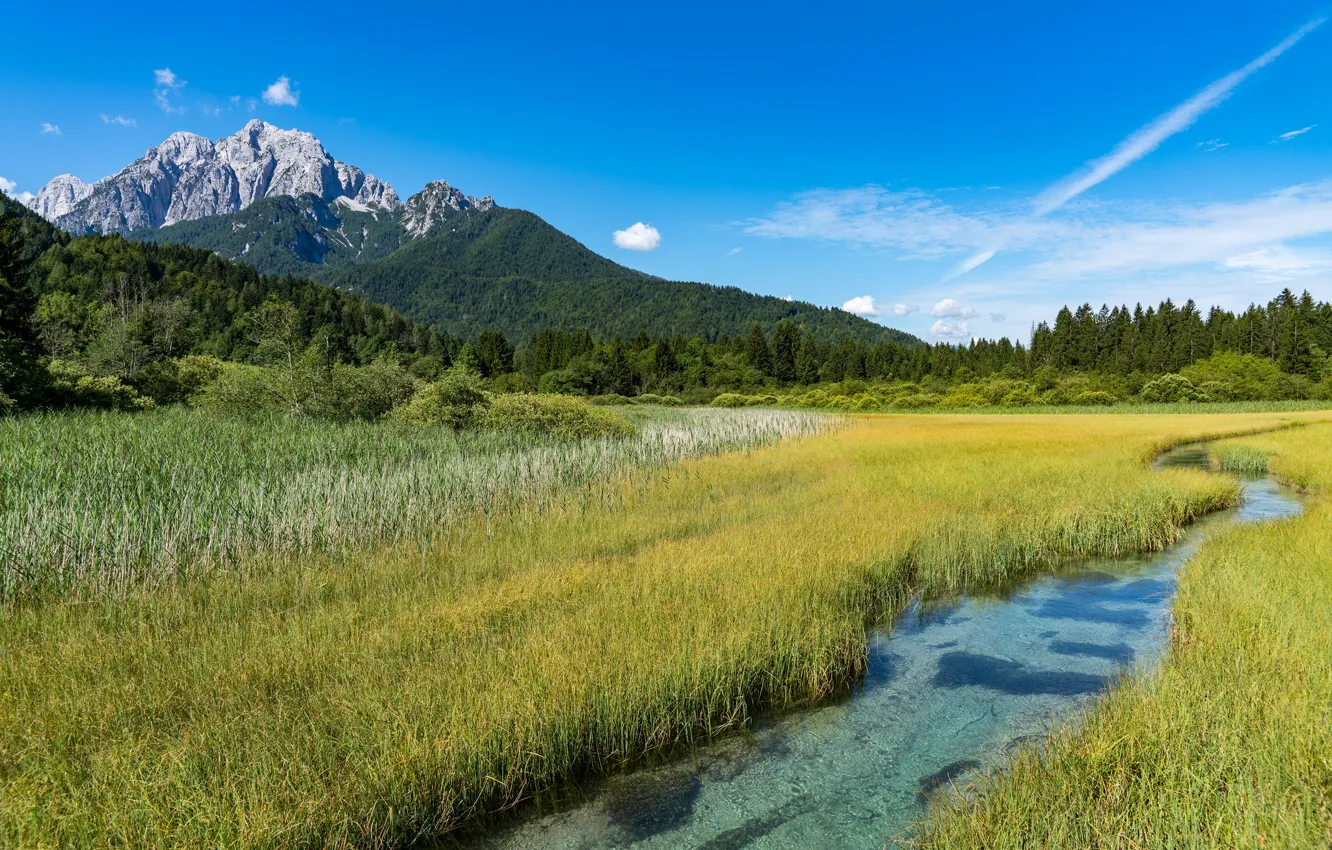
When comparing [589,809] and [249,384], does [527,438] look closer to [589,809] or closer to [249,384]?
[249,384]

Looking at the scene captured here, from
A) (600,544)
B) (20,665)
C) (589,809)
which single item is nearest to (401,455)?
(600,544)

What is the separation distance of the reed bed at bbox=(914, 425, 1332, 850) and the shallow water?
63cm

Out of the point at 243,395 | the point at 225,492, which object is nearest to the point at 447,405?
the point at 243,395

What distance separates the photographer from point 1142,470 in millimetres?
15953

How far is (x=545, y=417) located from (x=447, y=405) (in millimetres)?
3373

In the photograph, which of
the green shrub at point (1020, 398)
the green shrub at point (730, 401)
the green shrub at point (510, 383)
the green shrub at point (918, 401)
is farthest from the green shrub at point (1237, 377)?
the green shrub at point (510, 383)

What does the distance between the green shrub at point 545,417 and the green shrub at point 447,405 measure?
0.54 metres

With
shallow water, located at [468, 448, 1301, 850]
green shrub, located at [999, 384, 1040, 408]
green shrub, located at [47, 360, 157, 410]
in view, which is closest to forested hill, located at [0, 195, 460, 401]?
green shrub, located at [47, 360, 157, 410]

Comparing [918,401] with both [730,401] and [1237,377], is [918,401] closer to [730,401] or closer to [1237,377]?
[730,401]

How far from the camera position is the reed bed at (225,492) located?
6688mm

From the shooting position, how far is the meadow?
3514 mm

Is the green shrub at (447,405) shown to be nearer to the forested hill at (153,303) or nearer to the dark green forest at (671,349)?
the dark green forest at (671,349)

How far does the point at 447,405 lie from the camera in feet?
67.7

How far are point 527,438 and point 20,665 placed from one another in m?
13.4
